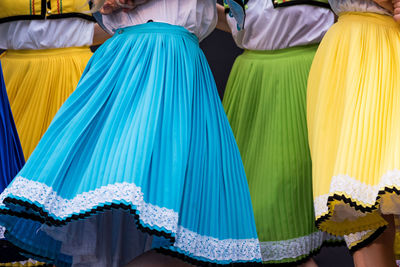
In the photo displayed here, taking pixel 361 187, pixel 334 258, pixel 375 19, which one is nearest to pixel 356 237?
pixel 361 187

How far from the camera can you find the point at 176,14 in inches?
101

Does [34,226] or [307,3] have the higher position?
[307,3]

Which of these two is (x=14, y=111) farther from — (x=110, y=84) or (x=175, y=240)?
(x=175, y=240)

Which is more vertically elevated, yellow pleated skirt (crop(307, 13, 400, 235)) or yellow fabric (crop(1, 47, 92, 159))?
yellow pleated skirt (crop(307, 13, 400, 235))

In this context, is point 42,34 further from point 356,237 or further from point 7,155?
point 356,237

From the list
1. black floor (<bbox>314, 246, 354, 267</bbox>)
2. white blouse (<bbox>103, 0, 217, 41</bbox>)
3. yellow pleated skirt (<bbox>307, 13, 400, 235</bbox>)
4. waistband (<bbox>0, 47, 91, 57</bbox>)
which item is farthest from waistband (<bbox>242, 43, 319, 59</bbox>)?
black floor (<bbox>314, 246, 354, 267</bbox>)

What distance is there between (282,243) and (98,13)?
1.05m

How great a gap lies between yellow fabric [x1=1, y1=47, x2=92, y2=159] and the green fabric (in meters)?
0.70

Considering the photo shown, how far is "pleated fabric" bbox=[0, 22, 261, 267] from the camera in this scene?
2174mm

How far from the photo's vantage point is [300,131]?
2.93 metres

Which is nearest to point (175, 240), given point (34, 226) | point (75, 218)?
point (75, 218)

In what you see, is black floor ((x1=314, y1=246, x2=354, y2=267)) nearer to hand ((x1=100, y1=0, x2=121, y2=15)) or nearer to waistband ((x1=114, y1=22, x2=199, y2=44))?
waistband ((x1=114, y1=22, x2=199, y2=44))

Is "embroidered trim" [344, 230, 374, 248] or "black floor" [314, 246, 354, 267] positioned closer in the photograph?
"embroidered trim" [344, 230, 374, 248]

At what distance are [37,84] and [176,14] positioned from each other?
0.95 m
